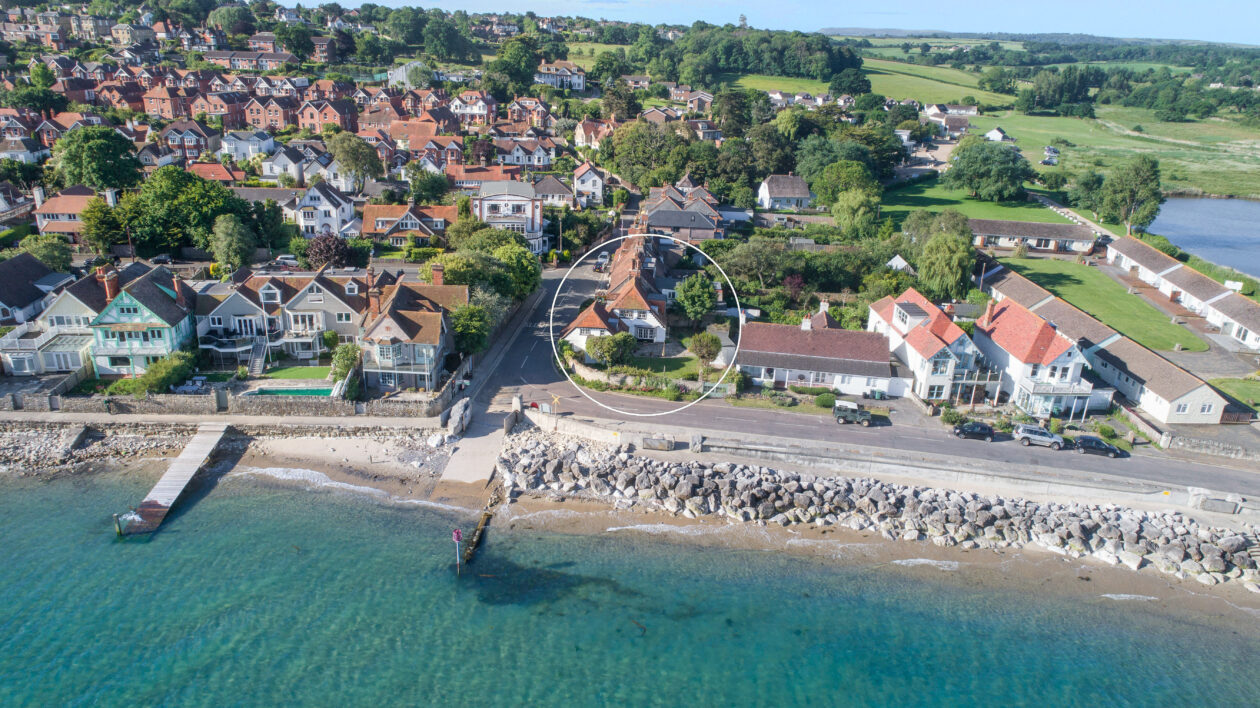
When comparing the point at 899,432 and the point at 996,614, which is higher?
the point at 899,432

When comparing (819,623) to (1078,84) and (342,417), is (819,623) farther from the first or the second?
(1078,84)

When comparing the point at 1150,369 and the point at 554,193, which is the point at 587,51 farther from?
the point at 1150,369

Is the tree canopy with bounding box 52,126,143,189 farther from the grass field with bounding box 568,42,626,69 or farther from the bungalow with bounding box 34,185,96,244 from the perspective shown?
the grass field with bounding box 568,42,626,69

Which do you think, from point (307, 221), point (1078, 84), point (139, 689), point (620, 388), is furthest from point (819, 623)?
point (1078, 84)

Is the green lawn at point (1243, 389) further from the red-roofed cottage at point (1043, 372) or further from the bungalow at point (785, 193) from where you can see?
the bungalow at point (785, 193)

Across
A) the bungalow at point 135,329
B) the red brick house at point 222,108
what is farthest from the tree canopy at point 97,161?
the bungalow at point 135,329

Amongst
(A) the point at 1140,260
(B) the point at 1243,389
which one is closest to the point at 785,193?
(A) the point at 1140,260

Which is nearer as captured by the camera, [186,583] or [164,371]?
[186,583]
